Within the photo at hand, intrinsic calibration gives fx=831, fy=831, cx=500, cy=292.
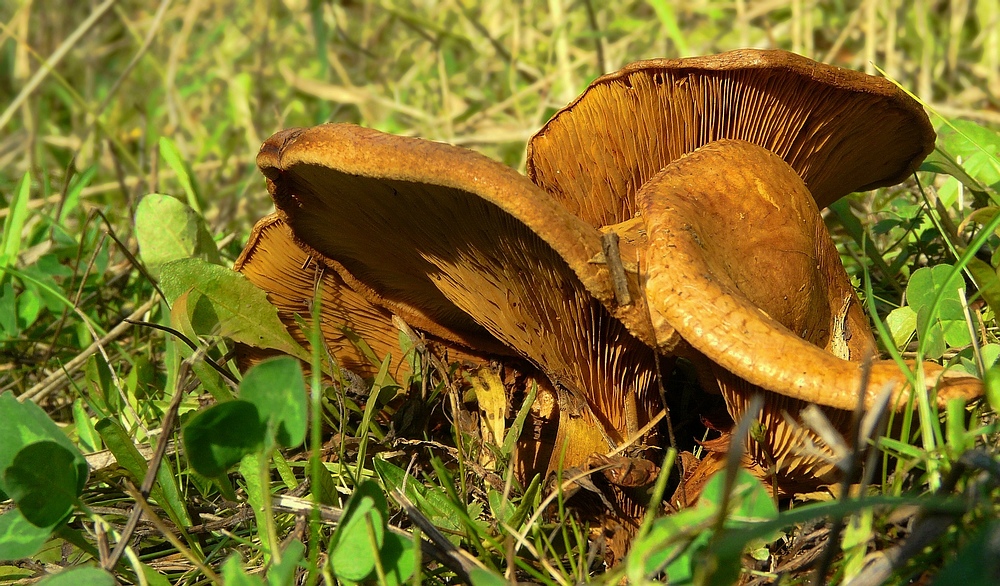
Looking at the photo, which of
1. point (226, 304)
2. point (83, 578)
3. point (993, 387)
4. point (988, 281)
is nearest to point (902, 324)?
point (988, 281)

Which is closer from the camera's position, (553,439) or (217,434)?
(217,434)

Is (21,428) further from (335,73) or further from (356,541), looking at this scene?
(335,73)

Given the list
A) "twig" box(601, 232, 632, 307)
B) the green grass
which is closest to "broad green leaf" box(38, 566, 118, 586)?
the green grass

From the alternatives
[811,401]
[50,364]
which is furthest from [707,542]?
[50,364]

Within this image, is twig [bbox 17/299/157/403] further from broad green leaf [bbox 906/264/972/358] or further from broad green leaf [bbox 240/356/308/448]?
broad green leaf [bbox 906/264/972/358]

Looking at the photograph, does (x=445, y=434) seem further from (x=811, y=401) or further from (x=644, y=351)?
(x=811, y=401)

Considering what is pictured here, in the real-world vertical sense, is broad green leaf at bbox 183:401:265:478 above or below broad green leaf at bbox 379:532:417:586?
above
